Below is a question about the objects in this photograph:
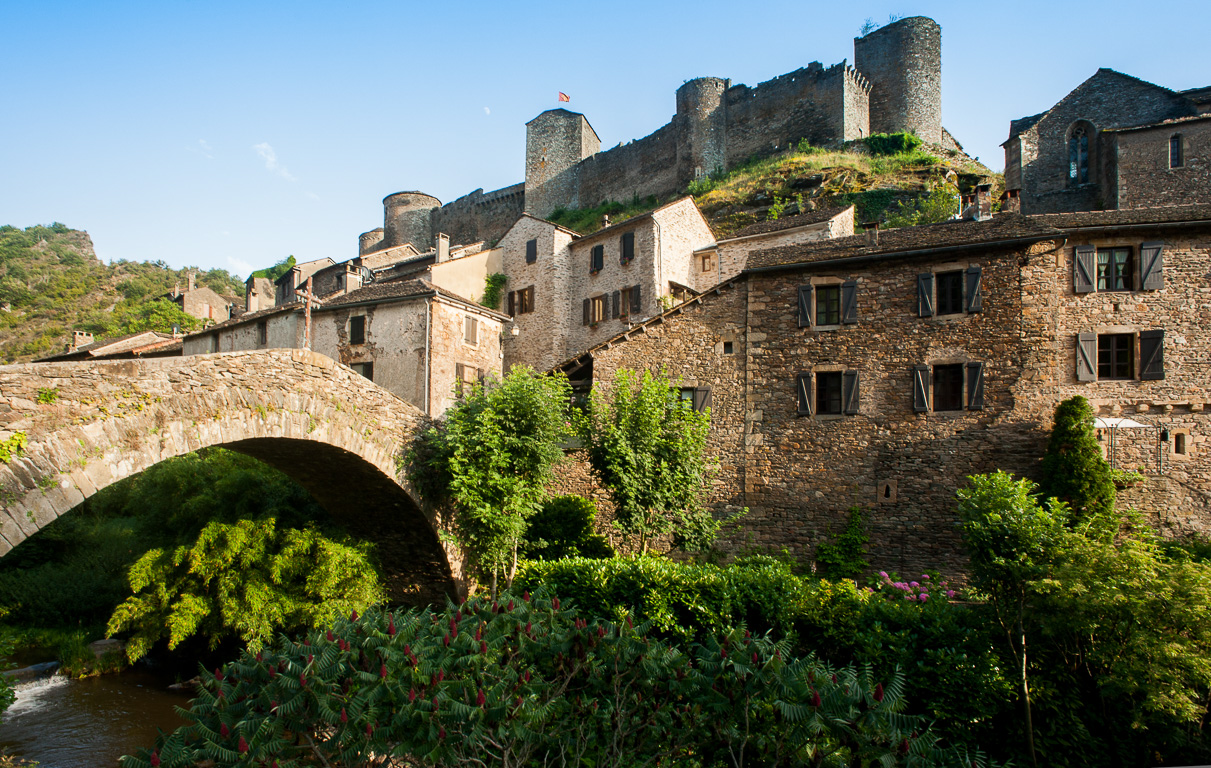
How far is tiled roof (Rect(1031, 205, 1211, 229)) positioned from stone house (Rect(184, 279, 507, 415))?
16227 millimetres

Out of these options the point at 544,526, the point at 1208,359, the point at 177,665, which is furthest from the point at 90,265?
the point at 1208,359

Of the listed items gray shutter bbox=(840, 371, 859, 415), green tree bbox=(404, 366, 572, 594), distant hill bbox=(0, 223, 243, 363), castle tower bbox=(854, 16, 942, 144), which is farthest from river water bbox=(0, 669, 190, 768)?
castle tower bbox=(854, 16, 942, 144)

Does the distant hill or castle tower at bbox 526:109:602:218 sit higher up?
castle tower at bbox 526:109:602:218

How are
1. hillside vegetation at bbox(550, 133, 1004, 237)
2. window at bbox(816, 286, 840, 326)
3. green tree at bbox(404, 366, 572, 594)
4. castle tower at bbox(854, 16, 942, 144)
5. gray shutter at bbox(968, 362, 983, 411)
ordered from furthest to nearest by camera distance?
castle tower at bbox(854, 16, 942, 144), hillside vegetation at bbox(550, 133, 1004, 237), window at bbox(816, 286, 840, 326), gray shutter at bbox(968, 362, 983, 411), green tree at bbox(404, 366, 572, 594)

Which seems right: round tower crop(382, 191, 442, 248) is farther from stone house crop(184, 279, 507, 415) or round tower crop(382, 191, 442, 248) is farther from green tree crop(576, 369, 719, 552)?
green tree crop(576, 369, 719, 552)

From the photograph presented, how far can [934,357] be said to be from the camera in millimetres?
16016

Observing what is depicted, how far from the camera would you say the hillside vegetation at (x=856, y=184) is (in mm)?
31344

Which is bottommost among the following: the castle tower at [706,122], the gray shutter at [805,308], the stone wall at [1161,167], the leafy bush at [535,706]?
the leafy bush at [535,706]

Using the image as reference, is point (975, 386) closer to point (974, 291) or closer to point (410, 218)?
point (974, 291)

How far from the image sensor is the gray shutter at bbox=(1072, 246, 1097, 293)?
1581 cm

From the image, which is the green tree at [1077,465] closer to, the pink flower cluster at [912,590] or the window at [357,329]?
the pink flower cluster at [912,590]

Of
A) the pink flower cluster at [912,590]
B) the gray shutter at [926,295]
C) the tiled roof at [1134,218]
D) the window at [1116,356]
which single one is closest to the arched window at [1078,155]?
the tiled roof at [1134,218]

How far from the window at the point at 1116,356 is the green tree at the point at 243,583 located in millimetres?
17512

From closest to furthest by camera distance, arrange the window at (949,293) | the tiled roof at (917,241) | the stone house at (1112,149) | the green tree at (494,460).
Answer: the green tree at (494,460) < the tiled roof at (917,241) < the window at (949,293) < the stone house at (1112,149)
